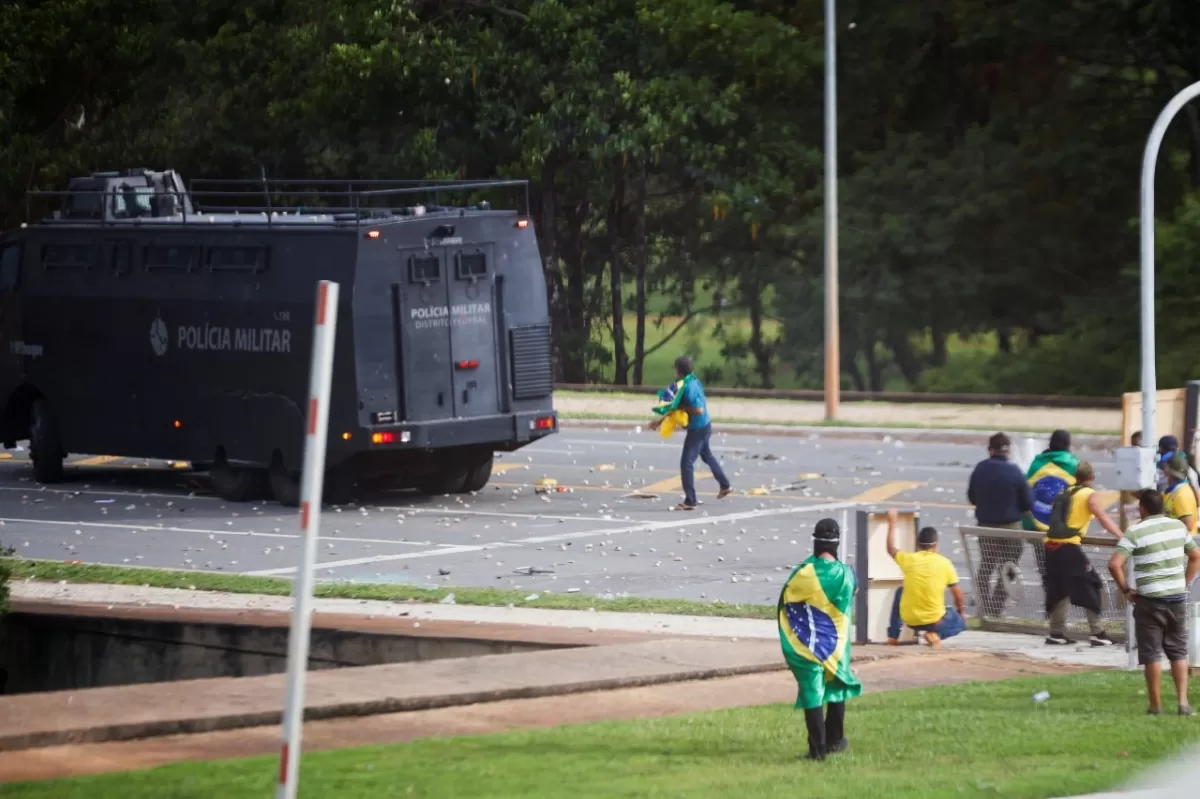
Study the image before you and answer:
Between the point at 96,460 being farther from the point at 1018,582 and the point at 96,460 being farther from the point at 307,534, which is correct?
the point at 307,534

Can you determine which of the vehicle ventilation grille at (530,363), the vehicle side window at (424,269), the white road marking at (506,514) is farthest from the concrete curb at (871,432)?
the vehicle side window at (424,269)

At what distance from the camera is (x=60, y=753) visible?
10992mm

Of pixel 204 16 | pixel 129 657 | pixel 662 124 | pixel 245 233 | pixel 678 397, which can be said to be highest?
pixel 204 16

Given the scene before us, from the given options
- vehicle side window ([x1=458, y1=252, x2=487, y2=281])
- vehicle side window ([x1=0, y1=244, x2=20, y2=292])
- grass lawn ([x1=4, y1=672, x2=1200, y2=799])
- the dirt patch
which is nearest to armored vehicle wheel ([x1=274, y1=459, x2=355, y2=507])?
vehicle side window ([x1=458, y1=252, x2=487, y2=281])

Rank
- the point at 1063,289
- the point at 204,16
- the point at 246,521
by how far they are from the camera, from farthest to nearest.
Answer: the point at 204,16 < the point at 1063,289 < the point at 246,521

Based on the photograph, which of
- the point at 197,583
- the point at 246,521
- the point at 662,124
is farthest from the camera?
the point at 662,124

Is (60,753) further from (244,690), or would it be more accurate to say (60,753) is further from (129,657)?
(129,657)

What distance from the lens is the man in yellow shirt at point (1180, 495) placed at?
48.4ft

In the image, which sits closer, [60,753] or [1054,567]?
[60,753]

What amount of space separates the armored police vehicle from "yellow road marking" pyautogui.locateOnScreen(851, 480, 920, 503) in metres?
3.65

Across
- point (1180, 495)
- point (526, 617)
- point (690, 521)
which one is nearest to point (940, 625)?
point (1180, 495)

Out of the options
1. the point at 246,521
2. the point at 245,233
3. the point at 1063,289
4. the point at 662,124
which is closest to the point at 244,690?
the point at 246,521

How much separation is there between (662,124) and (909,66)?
661 centimetres

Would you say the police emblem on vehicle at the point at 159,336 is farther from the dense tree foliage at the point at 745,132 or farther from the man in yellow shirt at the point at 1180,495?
the dense tree foliage at the point at 745,132
